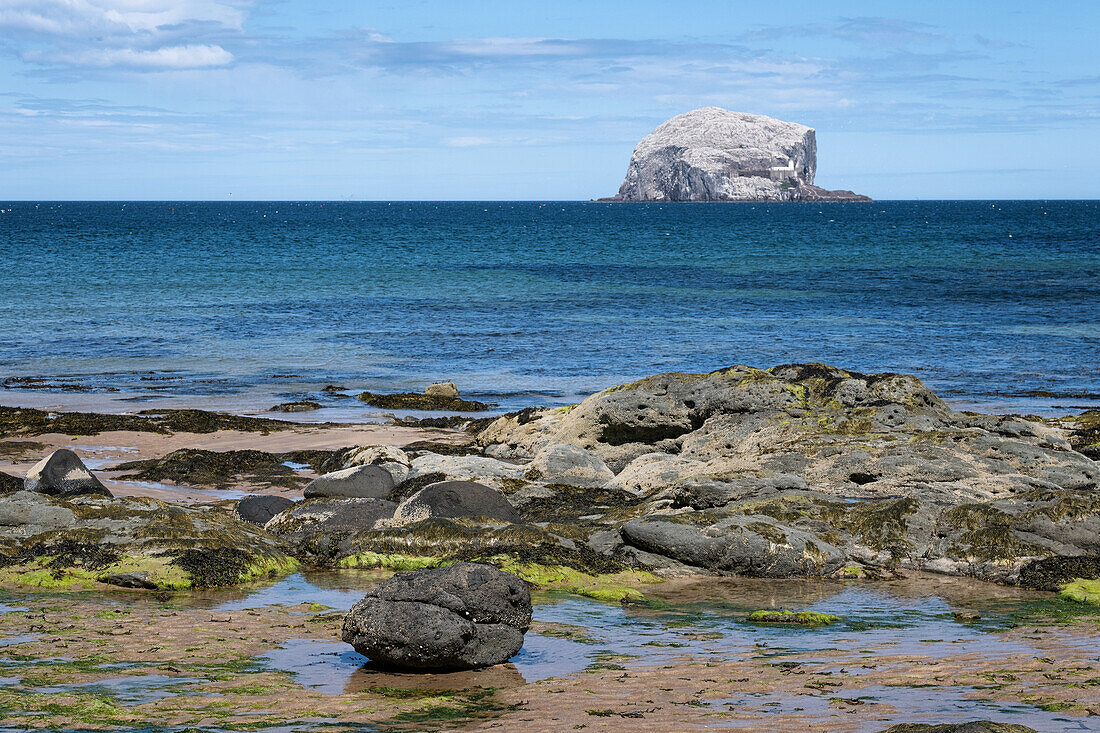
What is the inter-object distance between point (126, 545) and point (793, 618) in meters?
6.63

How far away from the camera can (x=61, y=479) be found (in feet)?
45.4

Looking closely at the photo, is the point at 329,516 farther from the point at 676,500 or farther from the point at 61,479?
the point at 676,500

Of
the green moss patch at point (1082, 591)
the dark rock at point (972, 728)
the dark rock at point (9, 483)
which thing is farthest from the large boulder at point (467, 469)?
the dark rock at point (972, 728)

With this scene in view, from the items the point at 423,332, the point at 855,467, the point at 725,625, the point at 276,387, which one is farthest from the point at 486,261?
the point at 725,625

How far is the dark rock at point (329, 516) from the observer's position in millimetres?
12859

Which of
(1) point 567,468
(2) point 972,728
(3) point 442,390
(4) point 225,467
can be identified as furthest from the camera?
(3) point 442,390

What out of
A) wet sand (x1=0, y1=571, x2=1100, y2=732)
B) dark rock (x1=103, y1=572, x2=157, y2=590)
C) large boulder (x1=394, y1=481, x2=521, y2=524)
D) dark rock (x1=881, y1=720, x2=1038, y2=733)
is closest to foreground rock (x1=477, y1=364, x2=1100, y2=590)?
large boulder (x1=394, y1=481, x2=521, y2=524)

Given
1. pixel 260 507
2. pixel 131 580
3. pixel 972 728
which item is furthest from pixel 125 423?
pixel 972 728

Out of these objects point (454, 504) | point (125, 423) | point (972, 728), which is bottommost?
point (125, 423)

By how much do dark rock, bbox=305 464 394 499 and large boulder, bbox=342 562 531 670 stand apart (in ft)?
21.1

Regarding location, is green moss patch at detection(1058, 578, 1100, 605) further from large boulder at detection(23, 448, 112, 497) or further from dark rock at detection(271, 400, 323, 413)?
dark rock at detection(271, 400, 323, 413)

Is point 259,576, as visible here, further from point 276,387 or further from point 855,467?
point 276,387

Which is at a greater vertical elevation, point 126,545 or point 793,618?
point 126,545

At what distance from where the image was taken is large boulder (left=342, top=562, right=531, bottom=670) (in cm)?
802
